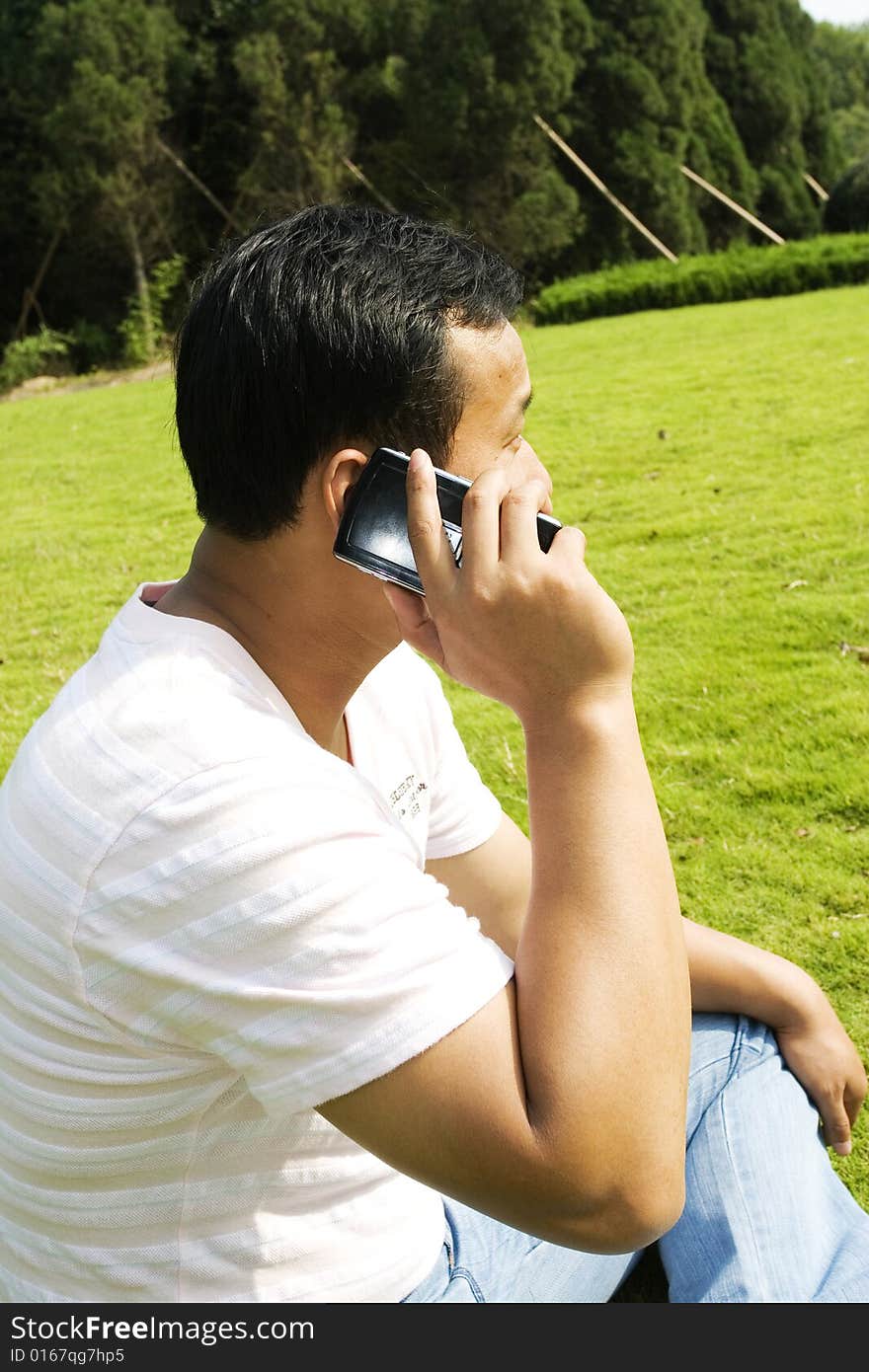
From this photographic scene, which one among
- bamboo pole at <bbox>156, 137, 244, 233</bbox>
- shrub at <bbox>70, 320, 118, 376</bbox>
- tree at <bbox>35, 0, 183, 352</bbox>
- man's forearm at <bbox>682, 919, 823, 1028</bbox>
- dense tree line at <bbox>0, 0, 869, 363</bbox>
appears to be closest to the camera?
man's forearm at <bbox>682, 919, 823, 1028</bbox>

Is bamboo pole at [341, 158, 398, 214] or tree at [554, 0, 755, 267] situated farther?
tree at [554, 0, 755, 267]

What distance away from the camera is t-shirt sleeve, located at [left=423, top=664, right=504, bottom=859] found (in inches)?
94.6

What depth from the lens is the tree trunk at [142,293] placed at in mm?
24845

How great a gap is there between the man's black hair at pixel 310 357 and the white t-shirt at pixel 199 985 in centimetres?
25

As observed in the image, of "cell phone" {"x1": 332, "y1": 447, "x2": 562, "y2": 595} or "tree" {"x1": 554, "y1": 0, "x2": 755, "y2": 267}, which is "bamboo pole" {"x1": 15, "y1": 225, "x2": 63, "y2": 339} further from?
"cell phone" {"x1": 332, "y1": 447, "x2": 562, "y2": 595}

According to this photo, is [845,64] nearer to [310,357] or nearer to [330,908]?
[310,357]

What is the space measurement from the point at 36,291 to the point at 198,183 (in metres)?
4.26

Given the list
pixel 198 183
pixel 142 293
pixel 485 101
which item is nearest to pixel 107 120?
pixel 198 183

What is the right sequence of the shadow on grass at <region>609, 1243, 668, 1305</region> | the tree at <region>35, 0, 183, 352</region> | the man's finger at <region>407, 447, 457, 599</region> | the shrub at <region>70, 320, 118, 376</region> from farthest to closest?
1. the shrub at <region>70, 320, 118, 376</region>
2. the tree at <region>35, 0, 183, 352</region>
3. the shadow on grass at <region>609, 1243, 668, 1305</region>
4. the man's finger at <region>407, 447, 457, 599</region>

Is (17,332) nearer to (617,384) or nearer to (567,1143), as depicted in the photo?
(617,384)

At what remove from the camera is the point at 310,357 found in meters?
1.75

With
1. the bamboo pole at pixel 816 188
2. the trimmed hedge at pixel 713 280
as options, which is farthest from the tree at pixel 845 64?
the trimmed hedge at pixel 713 280

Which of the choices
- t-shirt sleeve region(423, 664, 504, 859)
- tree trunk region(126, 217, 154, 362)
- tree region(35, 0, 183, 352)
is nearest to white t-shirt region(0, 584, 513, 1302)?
t-shirt sleeve region(423, 664, 504, 859)

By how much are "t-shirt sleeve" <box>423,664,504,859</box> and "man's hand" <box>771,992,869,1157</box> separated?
70 cm
